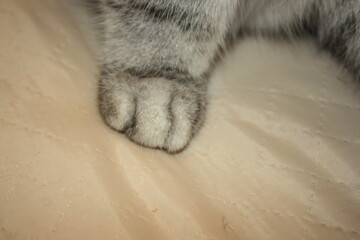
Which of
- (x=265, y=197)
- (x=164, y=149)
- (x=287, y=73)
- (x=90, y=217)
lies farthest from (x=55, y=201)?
(x=287, y=73)

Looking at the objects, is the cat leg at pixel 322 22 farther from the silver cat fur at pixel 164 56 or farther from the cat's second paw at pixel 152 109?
the cat's second paw at pixel 152 109

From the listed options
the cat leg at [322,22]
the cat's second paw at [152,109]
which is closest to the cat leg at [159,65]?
the cat's second paw at [152,109]

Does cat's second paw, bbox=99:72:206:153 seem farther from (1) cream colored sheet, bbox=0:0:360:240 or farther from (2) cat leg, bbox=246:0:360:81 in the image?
(2) cat leg, bbox=246:0:360:81

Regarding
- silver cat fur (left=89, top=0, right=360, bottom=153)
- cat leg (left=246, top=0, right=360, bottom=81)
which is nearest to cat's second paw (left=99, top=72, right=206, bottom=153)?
silver cat fur (left=89, top=0, right=360, bottom=153)

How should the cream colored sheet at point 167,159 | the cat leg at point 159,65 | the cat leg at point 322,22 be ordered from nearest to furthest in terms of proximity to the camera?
1. the cream colored sheet at point 167,159
2. the cat leg at point 159,65
3. the cat leg at point 322,22

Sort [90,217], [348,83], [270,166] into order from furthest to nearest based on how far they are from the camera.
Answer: [348,83] < [270,166] < [90,217]

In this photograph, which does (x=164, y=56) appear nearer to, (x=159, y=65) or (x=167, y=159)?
(x=159, y=65)

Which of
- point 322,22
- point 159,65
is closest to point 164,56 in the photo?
point 159,65

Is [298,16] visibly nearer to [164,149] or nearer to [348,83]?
[348,83]
